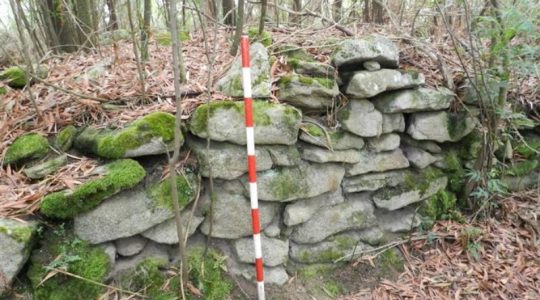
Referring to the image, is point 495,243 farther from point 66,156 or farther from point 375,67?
point 66,156

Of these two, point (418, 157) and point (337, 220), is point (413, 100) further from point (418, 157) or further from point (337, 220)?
point (337, 220)

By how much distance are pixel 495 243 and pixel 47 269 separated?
336cm

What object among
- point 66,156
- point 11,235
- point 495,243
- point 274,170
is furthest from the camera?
point 495,243

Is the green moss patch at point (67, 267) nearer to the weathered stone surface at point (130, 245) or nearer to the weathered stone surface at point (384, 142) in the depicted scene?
the weathered stone surface at point (130, 245)

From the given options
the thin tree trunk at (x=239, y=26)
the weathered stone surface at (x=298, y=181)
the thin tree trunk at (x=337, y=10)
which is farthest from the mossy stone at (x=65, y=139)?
the thin tree trunk at (x=337, y=10)

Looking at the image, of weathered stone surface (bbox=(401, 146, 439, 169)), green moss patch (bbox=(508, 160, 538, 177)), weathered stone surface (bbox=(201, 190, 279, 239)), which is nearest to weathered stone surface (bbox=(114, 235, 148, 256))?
weathered stone surface (bbox=(201, 190, 279, 239))

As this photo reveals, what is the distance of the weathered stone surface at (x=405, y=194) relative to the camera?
3.23 meters

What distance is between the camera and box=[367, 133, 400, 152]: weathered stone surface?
125 inches

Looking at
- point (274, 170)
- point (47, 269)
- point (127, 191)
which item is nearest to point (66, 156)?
point (127, 191)

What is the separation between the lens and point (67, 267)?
2.25 meters

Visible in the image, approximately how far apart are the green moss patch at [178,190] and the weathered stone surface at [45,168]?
615 millimetres

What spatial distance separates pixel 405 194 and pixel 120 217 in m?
2.27

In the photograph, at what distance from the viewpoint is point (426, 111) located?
10.8ft

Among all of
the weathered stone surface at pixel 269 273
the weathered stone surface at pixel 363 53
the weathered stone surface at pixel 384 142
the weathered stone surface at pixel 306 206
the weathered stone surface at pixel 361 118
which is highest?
the weathered stone surface at pixel 363 53
